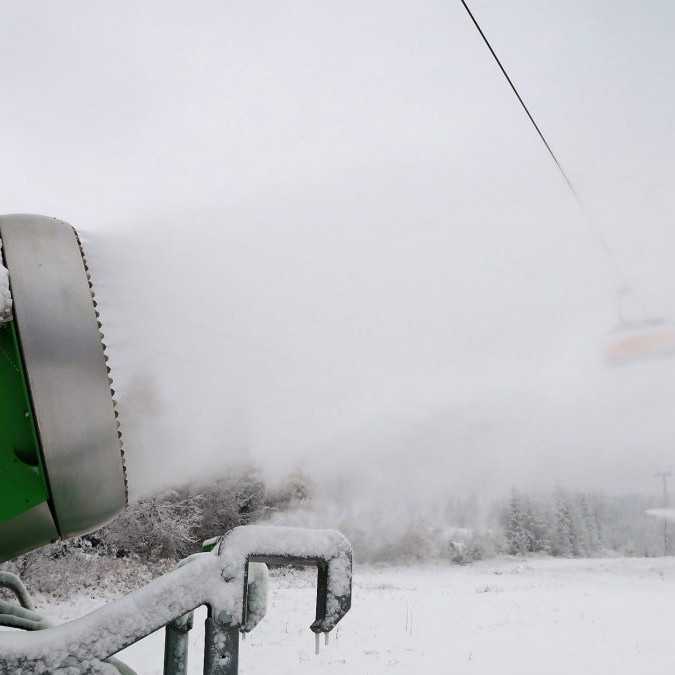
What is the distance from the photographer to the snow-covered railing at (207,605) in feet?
3.64

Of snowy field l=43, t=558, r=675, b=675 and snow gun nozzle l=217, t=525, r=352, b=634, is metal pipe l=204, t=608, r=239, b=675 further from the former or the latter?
snowy field l=43, t=558, r=675, b=675

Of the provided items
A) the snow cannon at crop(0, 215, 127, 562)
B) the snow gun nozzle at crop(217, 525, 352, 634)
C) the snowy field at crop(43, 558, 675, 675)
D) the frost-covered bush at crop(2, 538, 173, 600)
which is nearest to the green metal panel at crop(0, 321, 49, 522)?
the snow cannon at crop(0, 215, 127, 562)

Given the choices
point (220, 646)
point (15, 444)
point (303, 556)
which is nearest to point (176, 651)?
point (220, 646)

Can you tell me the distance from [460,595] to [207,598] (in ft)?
45.8

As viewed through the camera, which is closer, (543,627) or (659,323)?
(659,323)

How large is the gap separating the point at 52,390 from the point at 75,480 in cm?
20

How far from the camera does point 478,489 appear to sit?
2423cm

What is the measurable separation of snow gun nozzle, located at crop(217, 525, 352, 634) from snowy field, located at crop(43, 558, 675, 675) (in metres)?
6.20

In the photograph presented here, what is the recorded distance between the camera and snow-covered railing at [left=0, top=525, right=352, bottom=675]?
1108mm

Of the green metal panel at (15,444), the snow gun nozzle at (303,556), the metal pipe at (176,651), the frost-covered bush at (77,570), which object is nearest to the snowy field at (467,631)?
the frost-covered bush at (77,570)

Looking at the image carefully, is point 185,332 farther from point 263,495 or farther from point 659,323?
point 263,495

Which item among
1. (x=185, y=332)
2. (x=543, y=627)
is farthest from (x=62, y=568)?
(x=185, y=332)

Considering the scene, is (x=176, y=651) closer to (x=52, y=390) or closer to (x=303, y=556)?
(x=303, y=556)

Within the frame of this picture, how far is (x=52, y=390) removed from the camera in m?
1.23
